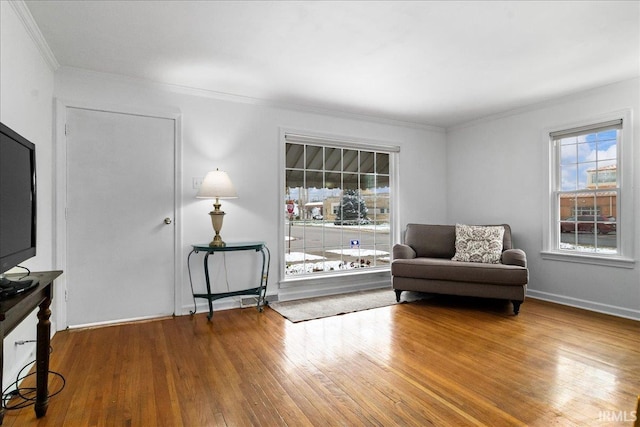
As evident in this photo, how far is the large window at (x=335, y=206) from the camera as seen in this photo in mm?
4258

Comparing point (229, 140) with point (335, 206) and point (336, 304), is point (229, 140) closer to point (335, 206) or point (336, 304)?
point (335, 206)

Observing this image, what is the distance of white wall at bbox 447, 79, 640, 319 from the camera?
3.46 metres

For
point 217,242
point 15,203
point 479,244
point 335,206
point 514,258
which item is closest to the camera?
point 15,203

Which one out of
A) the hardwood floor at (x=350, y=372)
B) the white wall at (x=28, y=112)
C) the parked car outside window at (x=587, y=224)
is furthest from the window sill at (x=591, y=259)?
the white wall at (x=28, y=112)

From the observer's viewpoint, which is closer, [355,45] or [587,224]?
[355,45]

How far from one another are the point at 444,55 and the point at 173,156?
2647mm

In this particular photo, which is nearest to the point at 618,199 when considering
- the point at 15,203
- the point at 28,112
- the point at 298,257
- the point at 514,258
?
the point at 514,258

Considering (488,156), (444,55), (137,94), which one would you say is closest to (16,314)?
(137,94)

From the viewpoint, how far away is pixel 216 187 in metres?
3.35

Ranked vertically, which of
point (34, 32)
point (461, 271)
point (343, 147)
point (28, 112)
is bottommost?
point (461, 271)

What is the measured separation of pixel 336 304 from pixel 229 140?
2132 mm

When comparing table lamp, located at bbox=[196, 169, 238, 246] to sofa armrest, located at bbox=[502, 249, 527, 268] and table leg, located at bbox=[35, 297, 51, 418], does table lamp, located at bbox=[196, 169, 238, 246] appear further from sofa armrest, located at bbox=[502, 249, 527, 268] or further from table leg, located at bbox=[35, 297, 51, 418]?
sofa armrest, located at bbox=[502, 249, 527, 268]

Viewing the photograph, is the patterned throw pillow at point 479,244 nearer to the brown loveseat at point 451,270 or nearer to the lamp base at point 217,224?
the brown loveseat at point 451,270

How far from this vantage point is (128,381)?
2.17 metres
